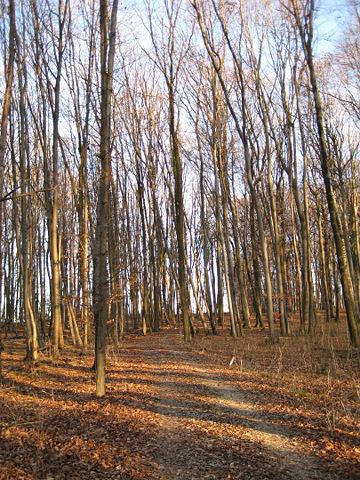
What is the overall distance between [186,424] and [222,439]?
74 centimetres

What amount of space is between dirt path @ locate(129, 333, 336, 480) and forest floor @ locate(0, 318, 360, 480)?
1cm

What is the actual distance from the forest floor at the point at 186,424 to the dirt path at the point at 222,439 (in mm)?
12

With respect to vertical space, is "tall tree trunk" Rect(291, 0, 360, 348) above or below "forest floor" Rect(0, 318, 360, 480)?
above

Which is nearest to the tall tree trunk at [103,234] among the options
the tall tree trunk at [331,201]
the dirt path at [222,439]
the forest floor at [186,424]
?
the forest floor at [186,424]

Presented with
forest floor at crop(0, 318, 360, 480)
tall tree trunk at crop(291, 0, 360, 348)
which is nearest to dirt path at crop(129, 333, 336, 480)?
forest floor at crop(0, 318, 360, 480)

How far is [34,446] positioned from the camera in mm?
3898

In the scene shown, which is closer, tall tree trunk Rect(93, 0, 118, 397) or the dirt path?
the dirt path

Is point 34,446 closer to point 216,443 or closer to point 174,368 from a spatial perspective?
point 216,443

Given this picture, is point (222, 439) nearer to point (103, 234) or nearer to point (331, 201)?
point (103, 234)

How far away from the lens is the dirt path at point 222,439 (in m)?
3.43

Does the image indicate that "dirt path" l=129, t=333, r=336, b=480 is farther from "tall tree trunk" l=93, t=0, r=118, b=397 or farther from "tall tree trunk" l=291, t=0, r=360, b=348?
"tall tree trunk" l=291, t=0, r=360, b=348

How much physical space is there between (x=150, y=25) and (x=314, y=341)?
1419 centimetres

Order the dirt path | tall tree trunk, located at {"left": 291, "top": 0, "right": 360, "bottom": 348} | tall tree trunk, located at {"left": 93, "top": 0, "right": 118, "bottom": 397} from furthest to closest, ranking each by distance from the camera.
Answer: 1. tall tree trunk, located at {"left": 291, "top": 0, "right": 360, "bottom": 348}
2. tall tree trunk, located at {"left": 93, "top": 0, "right": 118, "bottom": 397}
3. the dirt path

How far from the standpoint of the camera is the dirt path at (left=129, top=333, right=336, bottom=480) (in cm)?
343
